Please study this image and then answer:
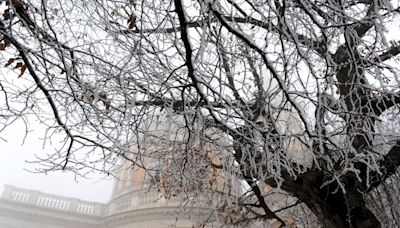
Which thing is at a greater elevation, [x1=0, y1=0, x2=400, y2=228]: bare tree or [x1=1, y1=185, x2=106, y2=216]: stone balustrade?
[x1=1, y1=185, x2=106, y2=216]: stone balustrade

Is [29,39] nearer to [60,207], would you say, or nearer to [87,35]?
[87,35]

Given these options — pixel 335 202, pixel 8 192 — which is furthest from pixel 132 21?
pixel 8 192

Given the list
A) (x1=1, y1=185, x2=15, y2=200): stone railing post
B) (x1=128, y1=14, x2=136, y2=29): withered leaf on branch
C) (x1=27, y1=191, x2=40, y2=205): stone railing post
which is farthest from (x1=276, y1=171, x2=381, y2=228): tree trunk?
(x1=1, y1=185, x2=15, y2=200): stone railing post

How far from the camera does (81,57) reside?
11.7 ft

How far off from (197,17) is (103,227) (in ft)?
61.3

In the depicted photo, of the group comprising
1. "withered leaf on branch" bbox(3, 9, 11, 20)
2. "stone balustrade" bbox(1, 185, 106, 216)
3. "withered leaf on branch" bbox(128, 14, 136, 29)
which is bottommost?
"withered leaf on branch" bbox(3, 9, 11, 20)

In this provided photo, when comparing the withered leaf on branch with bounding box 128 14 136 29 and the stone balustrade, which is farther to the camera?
the stone balustrade

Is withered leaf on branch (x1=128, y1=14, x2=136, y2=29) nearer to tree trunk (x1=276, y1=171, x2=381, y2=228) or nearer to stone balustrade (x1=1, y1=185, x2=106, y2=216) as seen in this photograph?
tree trunk (x1=276, y1=171, x2=381, y2=228)

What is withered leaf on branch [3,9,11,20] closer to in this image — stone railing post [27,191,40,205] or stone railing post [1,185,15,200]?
stone railing post [27,191,40,205]

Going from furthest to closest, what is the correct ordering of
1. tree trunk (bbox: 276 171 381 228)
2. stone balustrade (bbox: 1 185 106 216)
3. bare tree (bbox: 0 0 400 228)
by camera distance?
stone balustrade (bbox: 1 185 106 216)
tree trunk (bbox: 276 171 381 228)
bare tree (bbox: 0 0 400 228)

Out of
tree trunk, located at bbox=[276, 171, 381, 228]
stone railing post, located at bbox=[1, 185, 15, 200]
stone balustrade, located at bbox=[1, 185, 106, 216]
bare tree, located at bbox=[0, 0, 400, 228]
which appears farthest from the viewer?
stone balustrade, located at bbox=[1, 185, 106, 216]

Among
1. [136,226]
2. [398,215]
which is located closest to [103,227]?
[136,226]

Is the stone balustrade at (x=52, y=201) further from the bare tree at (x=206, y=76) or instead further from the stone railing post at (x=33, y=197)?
the bare tree at (x=206, y=76)

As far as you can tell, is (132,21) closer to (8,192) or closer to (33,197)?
(33,197)
